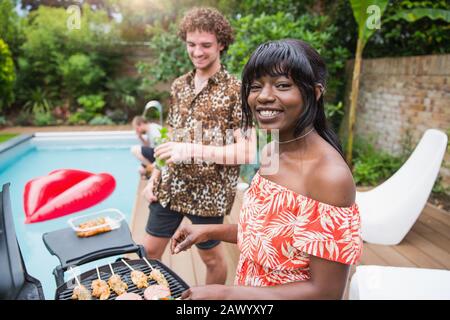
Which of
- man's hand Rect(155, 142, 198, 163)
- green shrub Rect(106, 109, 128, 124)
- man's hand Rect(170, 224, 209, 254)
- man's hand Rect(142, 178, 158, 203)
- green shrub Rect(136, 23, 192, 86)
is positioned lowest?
green shrub Rect(106, 109, 128, 124)

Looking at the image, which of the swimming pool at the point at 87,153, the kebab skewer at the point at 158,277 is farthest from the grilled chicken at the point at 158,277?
the swimming pool at the point at 87,153

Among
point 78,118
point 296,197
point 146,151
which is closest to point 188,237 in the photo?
point 296,197

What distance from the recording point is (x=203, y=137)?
173 centimetres

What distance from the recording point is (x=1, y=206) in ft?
3.07

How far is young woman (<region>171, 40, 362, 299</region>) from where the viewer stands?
0.86 meters

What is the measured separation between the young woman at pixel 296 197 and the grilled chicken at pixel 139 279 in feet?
1.36

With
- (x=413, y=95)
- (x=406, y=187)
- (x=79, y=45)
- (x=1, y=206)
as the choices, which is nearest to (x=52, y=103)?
(x=79, y=45)

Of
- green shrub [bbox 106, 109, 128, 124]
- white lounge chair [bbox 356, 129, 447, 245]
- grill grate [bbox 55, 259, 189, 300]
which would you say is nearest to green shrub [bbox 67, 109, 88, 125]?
green shrub [bbox 106, 109, 128, 124]

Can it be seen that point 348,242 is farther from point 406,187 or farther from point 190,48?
point 406,187

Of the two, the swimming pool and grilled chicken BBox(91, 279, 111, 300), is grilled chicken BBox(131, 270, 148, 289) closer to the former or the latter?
grilled chicken BBox(91, 279, 111, 300)

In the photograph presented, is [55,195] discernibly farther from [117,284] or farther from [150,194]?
[117,284]

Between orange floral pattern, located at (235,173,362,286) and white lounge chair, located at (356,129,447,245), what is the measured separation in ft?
7.26
